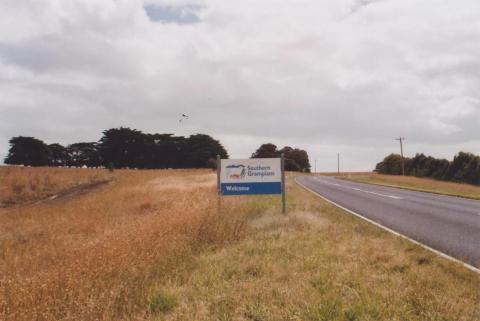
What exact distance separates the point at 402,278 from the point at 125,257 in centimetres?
401

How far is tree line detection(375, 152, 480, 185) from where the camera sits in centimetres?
5962

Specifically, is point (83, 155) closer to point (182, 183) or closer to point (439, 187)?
point (182, 183)

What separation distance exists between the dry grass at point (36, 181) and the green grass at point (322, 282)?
27.0m

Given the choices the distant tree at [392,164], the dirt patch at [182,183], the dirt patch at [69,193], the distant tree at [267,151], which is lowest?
the dirt patch at [69,193]

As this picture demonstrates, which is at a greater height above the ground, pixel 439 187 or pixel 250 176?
pixel 250 176

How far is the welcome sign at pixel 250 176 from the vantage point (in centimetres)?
1253

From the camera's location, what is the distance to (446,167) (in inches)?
2621

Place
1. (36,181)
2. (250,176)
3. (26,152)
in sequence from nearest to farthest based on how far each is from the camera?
(250,176) < (36,181) < (26,152)

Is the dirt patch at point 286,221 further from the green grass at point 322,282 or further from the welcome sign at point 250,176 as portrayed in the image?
the green grass at point 322,282

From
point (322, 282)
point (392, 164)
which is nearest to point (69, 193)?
point (322, 282)

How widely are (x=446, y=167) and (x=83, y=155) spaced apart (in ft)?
215

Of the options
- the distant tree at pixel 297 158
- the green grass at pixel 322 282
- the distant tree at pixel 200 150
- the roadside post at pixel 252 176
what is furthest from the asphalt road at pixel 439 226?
the distant tree at pixel 297 158

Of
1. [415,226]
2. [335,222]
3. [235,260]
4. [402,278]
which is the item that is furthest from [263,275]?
[415,226]

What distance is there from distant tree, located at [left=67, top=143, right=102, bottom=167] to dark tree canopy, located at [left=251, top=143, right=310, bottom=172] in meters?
42.8
